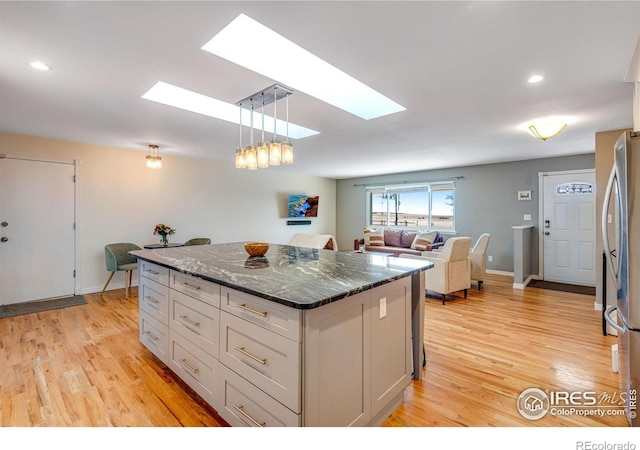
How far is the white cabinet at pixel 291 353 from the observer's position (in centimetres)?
135

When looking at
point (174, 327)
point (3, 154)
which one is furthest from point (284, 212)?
point (174, 327)

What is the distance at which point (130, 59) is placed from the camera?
2.08 m

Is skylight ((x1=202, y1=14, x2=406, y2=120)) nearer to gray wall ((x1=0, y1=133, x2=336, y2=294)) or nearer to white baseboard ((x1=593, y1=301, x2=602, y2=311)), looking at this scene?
white baseboard ((x1=593, y1=301, x2=602, y2=311))

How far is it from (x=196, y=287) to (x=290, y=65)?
187cm

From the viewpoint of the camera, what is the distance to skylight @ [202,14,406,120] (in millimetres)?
2055

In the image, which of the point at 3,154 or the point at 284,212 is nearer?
the point at 3,154

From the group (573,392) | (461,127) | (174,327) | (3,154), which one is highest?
(461,127)

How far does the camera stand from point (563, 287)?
5035 mm

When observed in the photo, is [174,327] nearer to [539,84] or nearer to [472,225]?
[539,84]

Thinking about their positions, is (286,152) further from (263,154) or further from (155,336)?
(155,336)
